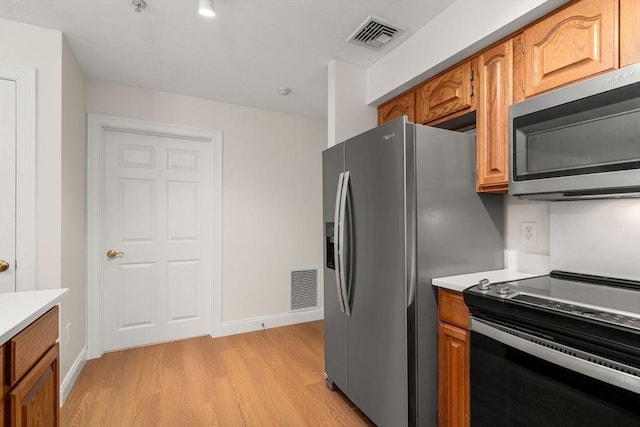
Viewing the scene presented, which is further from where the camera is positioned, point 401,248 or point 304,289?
point 304,289

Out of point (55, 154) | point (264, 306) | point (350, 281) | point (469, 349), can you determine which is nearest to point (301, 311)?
point (264, 306)

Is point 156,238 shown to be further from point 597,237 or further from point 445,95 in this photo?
point 597,237

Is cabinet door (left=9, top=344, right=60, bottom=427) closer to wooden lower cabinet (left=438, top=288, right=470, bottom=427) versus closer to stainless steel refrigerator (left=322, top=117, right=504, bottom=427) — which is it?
stainless steel refrigerator (left=322, top=117, right=504, bottom=427)

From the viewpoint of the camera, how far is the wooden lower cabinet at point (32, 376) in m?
1.08

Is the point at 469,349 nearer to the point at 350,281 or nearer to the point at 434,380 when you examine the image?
the point at 434,380

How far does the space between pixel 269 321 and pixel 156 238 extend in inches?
58.6

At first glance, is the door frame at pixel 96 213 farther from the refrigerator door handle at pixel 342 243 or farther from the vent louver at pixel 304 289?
the refrigerator door handle at pixel 342 243

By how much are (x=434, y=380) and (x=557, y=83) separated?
1553 mm

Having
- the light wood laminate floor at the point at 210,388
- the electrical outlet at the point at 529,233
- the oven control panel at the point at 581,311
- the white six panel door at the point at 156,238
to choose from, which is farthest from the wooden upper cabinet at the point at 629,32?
the white six panel door at the point at 156,238

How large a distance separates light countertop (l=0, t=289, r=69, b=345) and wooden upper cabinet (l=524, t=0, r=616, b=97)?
7.79 ft

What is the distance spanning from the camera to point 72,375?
90.3 inches

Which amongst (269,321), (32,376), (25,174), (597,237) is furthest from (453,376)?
(25,174)

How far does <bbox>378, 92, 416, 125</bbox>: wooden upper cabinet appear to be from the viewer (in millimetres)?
2287

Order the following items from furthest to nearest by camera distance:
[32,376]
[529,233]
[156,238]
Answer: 1. [156,238]
2. [529,233]
3. [32,376]
